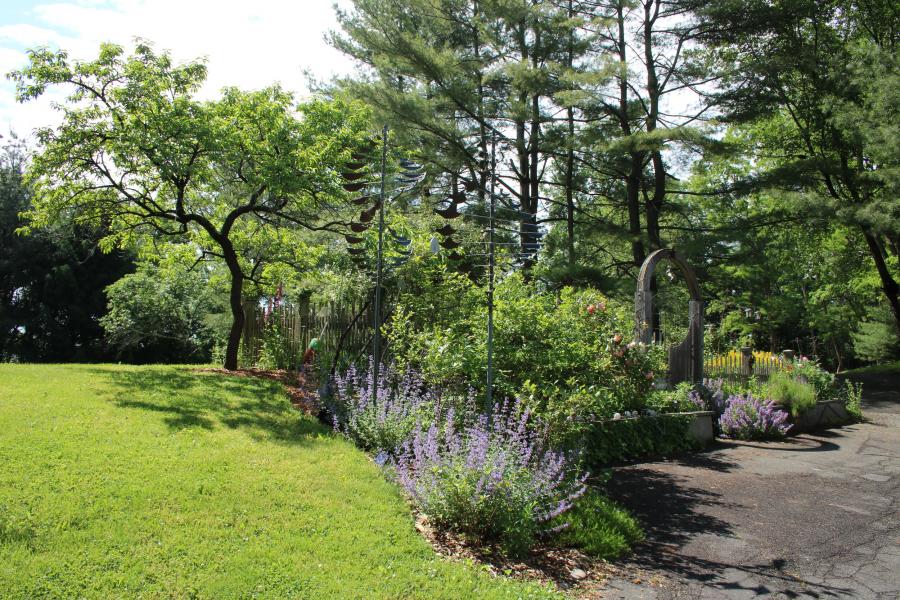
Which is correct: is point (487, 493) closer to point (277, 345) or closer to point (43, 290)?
point (277, 345)

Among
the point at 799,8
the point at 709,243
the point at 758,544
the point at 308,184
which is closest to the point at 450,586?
the point at 758,544

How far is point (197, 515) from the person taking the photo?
4.08 m

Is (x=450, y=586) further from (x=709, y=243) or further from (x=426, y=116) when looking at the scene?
(x=709, y=243)

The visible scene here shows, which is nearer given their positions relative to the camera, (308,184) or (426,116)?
(308,184)

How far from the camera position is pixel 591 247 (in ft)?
58.6

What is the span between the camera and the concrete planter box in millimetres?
9586

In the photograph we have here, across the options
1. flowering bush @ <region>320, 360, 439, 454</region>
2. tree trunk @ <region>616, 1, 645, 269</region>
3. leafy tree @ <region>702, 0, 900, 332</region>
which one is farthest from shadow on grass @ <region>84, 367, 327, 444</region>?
leafy tree @ <region>702, 0, 900, 332</region>

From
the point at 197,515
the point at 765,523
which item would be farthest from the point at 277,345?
the point at 765,523

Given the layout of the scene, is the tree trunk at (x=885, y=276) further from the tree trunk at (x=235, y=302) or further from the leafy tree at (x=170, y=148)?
the tree trunk at (x=235, y=302)

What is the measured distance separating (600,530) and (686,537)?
74cm

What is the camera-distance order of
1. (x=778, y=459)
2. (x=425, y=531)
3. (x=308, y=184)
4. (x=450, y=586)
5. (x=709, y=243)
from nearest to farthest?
(x=450, y=586)
(x=425, y=531)
(x=778, y=459)
(x=308, y=184)
(x=709, y=243)

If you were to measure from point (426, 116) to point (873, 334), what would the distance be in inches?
663

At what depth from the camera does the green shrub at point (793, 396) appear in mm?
9555

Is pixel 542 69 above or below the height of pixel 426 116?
above
